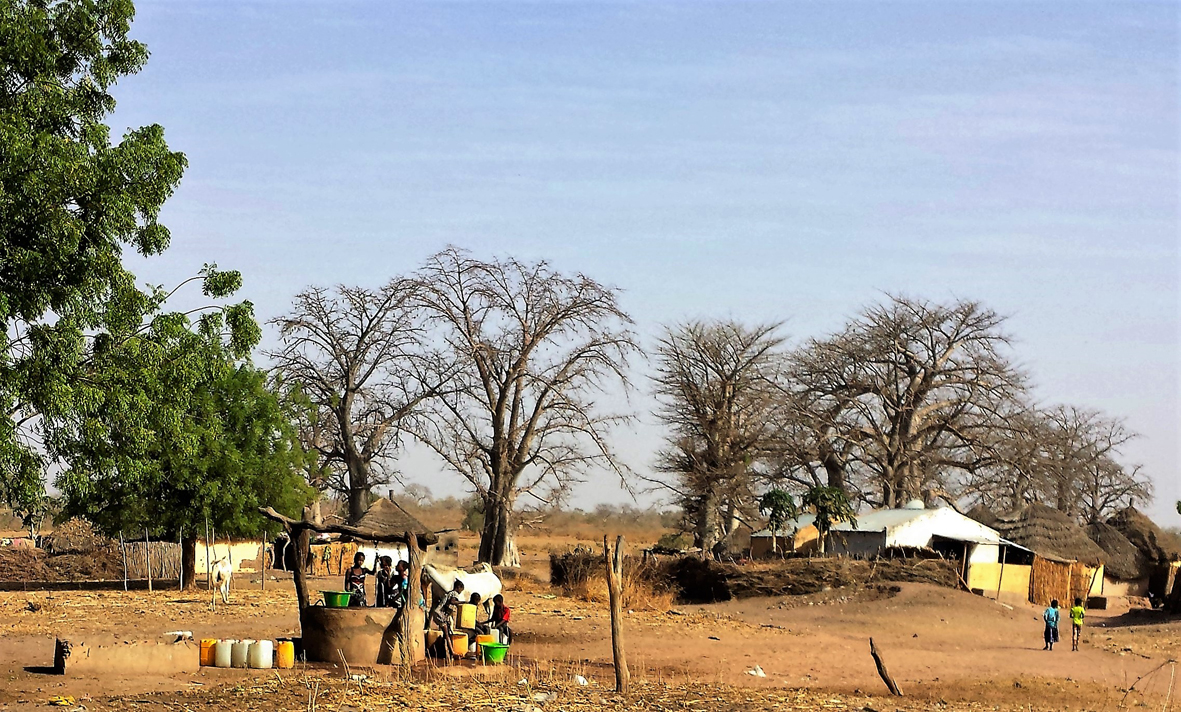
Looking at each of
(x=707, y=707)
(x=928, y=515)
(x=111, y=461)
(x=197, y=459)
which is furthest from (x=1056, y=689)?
(x=928, y=515)

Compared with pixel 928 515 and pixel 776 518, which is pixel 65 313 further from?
pixel 928 515

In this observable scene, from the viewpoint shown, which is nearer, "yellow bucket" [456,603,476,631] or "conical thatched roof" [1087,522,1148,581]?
"yellow bucket" [456,603,476,631]

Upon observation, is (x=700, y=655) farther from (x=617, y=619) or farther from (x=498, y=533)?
(x=498, y=533)

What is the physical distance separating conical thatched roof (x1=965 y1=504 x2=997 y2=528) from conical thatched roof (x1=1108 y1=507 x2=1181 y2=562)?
6228mm

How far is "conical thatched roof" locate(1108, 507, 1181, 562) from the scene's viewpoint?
163 feet

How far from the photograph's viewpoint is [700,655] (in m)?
20.9

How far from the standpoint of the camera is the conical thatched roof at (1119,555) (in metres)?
47.7

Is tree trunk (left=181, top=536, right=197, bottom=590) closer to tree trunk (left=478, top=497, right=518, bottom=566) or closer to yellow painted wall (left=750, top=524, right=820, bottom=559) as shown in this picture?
tree trunk (left=478, top=497, right=518, bottom=566)

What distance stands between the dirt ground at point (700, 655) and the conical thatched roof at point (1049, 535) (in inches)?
244

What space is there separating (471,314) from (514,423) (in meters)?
3.95

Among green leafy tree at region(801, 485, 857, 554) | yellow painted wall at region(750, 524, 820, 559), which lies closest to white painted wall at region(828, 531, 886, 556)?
yellow painted wall at region(750, 524, 820, 559)

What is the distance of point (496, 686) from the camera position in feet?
49.5

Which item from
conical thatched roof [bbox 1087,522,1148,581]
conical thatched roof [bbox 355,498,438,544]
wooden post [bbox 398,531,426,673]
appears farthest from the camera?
conical thatched roof [bbox 1087,522,1148,581]

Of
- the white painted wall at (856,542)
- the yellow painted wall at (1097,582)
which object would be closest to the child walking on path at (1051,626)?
the white painted wall at (856,542)
